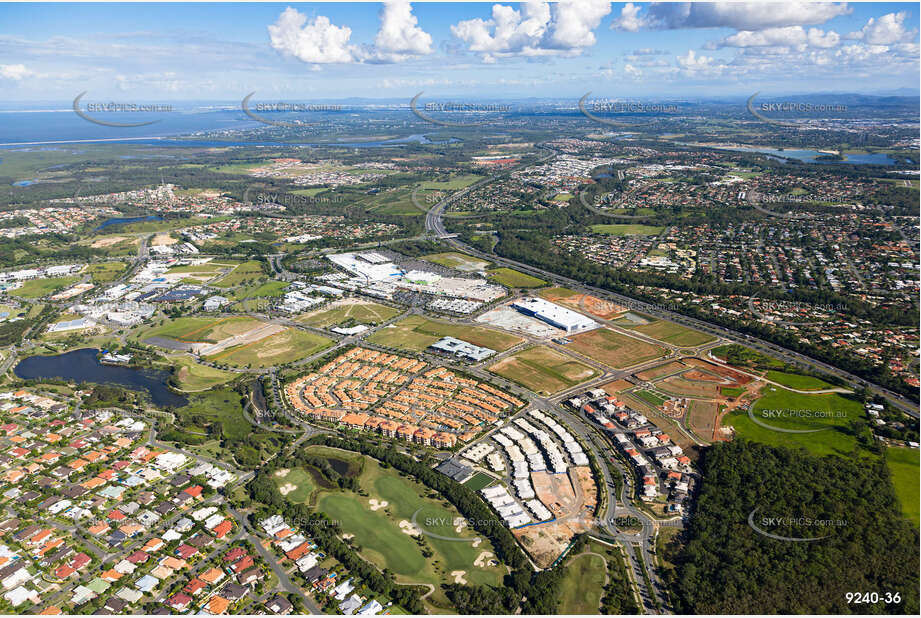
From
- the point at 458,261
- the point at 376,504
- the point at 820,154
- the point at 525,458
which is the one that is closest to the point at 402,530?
the point at 376,504

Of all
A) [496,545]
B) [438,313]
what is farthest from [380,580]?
[438,313]

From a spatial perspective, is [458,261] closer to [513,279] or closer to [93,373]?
[513,279]

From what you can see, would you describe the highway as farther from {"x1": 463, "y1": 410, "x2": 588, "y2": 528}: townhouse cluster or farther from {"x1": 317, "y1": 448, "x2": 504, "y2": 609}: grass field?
{"x1": 317, "y1": 448, "x2": 504, "y2": 609}: grass field

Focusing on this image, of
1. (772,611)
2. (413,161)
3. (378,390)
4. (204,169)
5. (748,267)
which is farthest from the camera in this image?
(413,161)

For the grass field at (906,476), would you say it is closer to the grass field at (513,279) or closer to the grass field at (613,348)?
the grass field at (613,348)

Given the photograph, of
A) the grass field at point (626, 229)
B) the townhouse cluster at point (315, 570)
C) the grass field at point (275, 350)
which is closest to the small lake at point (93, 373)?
the grass field at point (275, 350)

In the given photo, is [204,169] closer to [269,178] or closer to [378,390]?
[269,178]
